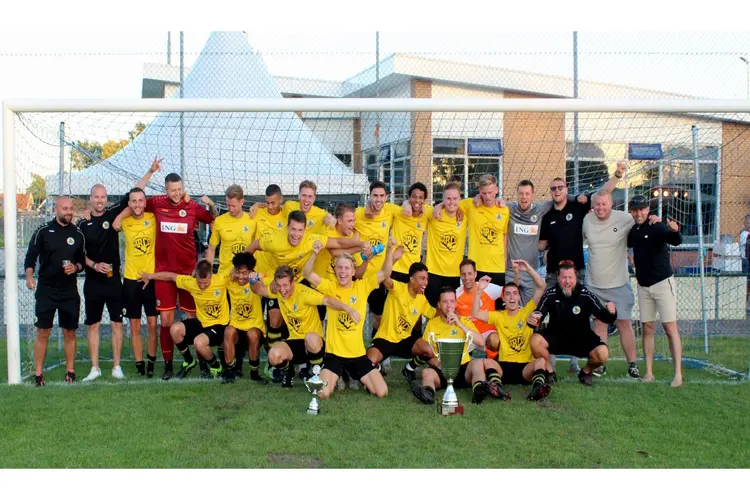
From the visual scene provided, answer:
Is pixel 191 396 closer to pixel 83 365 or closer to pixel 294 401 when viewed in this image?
pixel 294 401

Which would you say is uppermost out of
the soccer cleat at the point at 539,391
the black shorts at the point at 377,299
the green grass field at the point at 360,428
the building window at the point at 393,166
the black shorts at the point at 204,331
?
the building window at the point at 393,166

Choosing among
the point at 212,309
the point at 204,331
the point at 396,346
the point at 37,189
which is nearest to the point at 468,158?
the point at 396,346

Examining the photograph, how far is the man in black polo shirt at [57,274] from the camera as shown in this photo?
6.17 m

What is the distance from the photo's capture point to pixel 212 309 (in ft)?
20.5

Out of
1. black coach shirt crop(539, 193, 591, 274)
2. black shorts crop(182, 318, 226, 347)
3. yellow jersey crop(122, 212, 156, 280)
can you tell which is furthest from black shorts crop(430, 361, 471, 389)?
yellow jersey crop(122, 212, 156, 280)

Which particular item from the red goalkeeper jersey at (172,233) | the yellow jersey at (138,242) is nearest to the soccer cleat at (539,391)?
the red goalkeeper jersey at (172,233)

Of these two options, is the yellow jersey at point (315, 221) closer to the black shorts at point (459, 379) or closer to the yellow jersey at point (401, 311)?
the yellow jersey at point (401, 311)

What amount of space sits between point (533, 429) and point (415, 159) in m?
3.98

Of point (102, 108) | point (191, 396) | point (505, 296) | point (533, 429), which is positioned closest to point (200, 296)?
point (191, 396)

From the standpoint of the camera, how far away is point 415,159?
25.8ft

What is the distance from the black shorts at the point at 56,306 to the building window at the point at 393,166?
3.55m

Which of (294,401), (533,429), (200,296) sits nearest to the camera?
(533,429)

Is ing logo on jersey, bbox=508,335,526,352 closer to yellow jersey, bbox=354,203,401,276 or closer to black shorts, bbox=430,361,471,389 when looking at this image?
black shorts, bbox=430,361,471,389

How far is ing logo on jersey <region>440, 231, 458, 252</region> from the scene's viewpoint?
6383 mm
